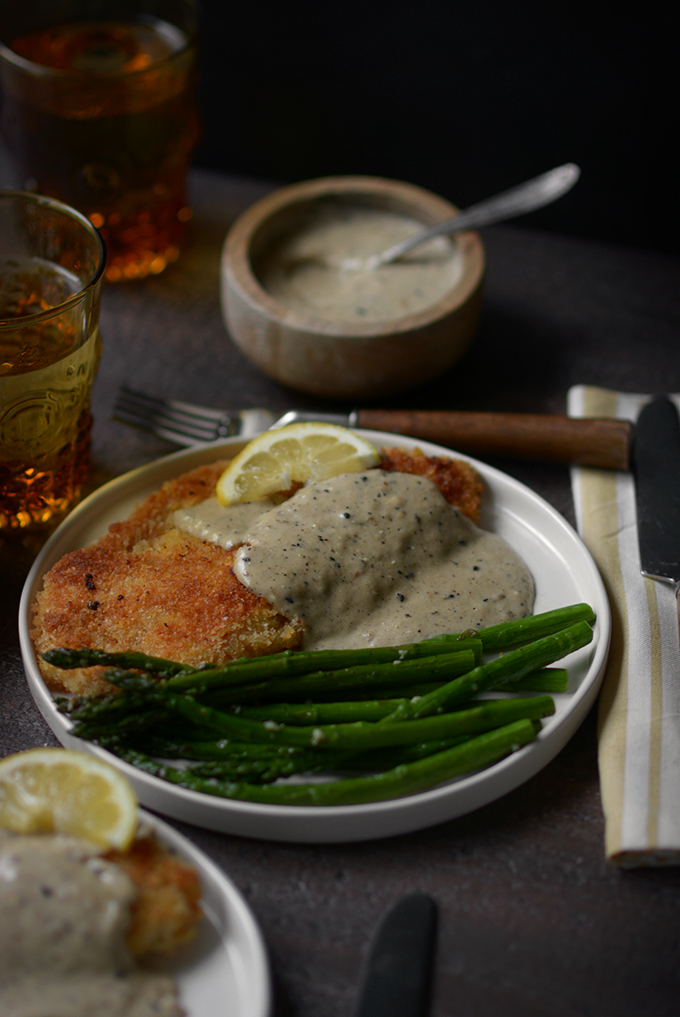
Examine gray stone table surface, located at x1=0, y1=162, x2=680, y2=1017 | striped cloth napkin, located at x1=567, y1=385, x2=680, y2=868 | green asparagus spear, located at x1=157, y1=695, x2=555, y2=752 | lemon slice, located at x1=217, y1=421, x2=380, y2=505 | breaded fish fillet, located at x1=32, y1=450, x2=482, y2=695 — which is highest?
lemon slice, located at x1=217, y1=421, x2=380, y2=505

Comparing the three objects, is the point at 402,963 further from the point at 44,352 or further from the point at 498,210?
the point at 498,210

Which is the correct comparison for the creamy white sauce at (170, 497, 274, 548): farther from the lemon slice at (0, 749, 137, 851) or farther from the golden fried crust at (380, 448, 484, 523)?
the lemon slice at (0, 749, 137, 851)

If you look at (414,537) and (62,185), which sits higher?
(62,185)

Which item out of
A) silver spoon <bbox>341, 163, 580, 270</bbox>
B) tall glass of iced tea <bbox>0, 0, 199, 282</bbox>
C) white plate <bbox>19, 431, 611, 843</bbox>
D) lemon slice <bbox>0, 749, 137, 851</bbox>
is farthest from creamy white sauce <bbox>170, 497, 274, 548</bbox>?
tall glass of iced tea <bbox>0, 0, 199, 282</bbox>

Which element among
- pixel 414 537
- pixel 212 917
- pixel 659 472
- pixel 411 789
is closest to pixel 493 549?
pixel 414 537

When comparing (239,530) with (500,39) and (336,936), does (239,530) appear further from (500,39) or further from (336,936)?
(500,39)

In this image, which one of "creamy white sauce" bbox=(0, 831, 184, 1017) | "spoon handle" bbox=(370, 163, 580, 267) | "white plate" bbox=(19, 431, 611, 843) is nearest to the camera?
"creamy white sauce" bbox=(0, 831, 184, 1017)

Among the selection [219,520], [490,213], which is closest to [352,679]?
[219,520]

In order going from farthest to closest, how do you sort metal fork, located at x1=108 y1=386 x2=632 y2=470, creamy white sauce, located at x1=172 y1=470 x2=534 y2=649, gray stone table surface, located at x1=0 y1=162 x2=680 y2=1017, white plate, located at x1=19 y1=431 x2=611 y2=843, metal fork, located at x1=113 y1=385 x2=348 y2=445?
metal fork, located at x1=113 y1=385 x2=348 y2=445 → metal fork, located at x1=108 y1=386 x2=632 y2=470 → creamy white sauce, located at x1=172 y1=470 x2=534 y2=649 → white plate, located at x1=19 y1=431 x2=611 y2=843 → gray stone table surface, located at x1=0 y1=162 x2=680 y2=1017
